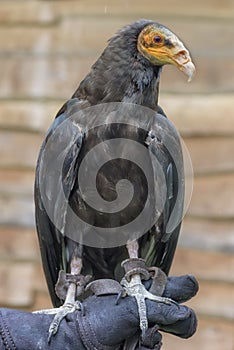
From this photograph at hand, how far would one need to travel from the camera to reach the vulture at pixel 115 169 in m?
3.13

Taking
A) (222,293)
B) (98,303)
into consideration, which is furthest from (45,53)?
(98,303)

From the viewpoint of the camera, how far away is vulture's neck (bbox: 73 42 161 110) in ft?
10.3

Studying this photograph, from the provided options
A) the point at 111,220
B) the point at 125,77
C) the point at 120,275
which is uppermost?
the point at 125,77

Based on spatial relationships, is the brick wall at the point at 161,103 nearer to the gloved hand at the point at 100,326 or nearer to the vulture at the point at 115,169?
the vulture at the point at 115,169

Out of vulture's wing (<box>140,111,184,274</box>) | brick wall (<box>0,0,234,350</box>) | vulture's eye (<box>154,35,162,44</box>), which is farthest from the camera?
brick wall (<box>0,0,234,350</box>)

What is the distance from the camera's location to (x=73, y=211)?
3223 millimetres

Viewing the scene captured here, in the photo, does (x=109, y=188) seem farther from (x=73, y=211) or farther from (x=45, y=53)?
(x=45, y=53)

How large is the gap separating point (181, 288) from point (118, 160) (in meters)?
0.50

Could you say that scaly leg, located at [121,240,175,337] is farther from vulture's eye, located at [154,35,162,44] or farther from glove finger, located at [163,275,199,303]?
vulture's eye, located at [154,35,162,44]

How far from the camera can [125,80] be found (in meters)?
3.15

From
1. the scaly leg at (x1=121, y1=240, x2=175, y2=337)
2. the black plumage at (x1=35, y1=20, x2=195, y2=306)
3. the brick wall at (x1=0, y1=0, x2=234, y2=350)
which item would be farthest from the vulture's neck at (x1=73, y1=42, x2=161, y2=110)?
the brick wall at (x1=0, y1=0, x2=234, y2=350)

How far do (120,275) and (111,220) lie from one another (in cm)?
25

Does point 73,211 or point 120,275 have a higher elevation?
point 73,211

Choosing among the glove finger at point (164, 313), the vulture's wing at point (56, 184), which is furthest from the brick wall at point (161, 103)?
the glove finger at point (164, 313)
